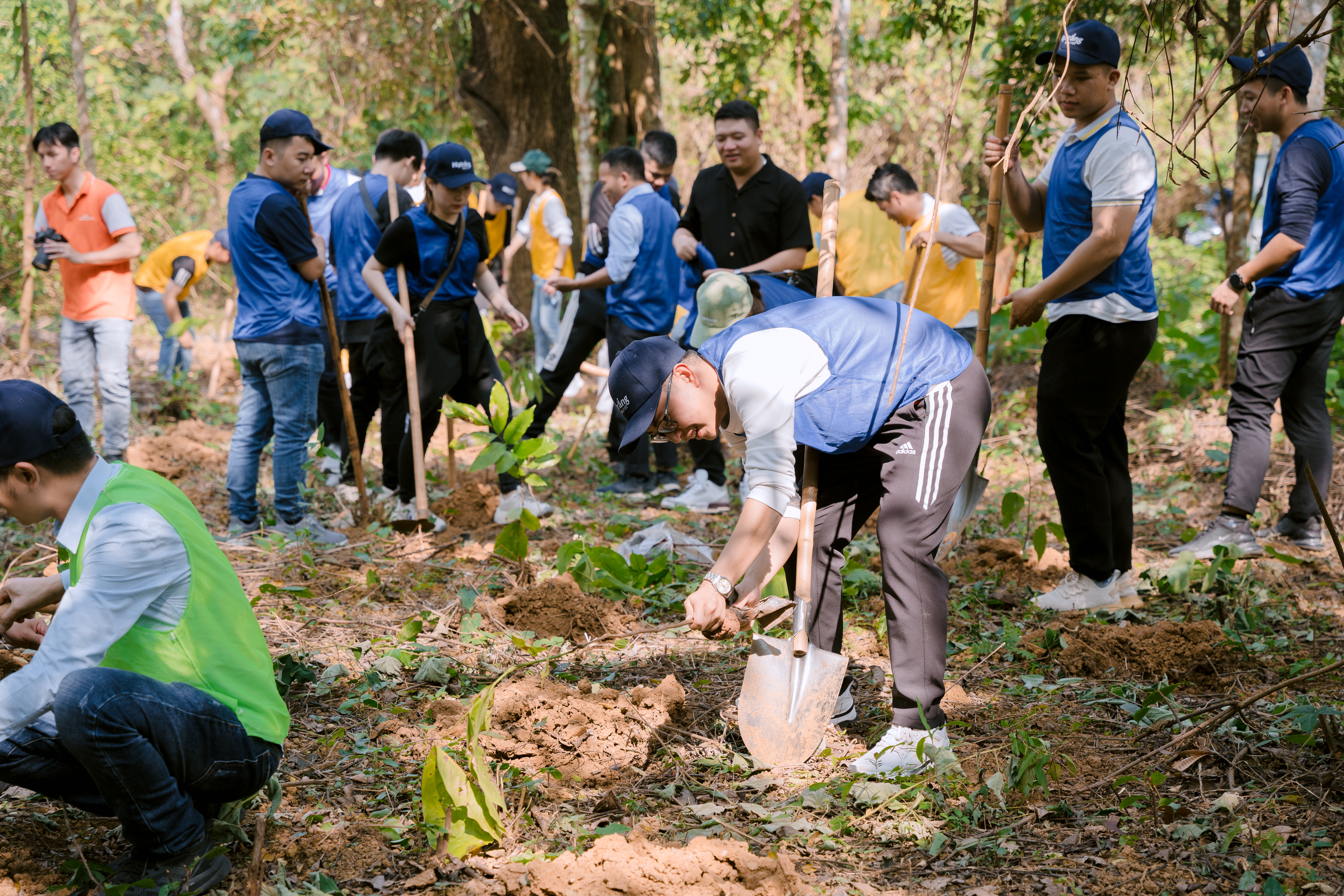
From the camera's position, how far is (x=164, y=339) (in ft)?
31.2

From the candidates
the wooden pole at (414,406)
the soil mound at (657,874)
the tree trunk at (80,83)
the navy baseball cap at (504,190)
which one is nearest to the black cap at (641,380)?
the soil mound at (657,874)

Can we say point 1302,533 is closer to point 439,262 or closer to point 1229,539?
point 1229,539

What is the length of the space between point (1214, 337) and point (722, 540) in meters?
4.80

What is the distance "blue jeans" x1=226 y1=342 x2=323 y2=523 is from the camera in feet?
16.6

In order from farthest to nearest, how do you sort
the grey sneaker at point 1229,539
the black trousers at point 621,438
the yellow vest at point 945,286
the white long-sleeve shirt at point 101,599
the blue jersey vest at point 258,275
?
1. the black trousers at point 621,438
2. the yellow vest at point 945,286
3. the blue jersey vest at point 258,275
4. the grey sneaker at point 1229,539
5. the white long-sleeve shirt at point 101,599

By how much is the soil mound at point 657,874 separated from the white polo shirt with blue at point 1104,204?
8.27 feet

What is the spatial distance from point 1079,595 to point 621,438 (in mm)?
2742

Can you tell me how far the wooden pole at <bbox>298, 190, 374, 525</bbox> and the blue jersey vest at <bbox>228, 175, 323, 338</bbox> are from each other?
0.41 ft

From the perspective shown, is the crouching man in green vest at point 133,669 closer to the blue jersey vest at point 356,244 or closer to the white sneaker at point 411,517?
the white sneaker at point 411,517

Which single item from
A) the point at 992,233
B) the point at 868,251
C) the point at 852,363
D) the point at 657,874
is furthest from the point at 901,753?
the point at 868,251

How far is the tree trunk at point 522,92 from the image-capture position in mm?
10453

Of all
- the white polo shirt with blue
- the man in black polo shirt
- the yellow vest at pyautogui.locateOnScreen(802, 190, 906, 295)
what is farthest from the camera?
the white polo shirt with blue

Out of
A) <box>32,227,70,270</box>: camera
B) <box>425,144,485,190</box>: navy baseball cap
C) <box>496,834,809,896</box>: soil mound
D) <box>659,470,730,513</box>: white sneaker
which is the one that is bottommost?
<box>659,470,730,513</box>: white sneaker

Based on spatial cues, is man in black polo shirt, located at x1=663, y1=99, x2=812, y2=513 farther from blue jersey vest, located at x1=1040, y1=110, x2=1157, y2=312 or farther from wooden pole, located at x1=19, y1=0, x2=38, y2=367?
wooden pole, located at x1=19, y1=0, x2=38, y2=367
